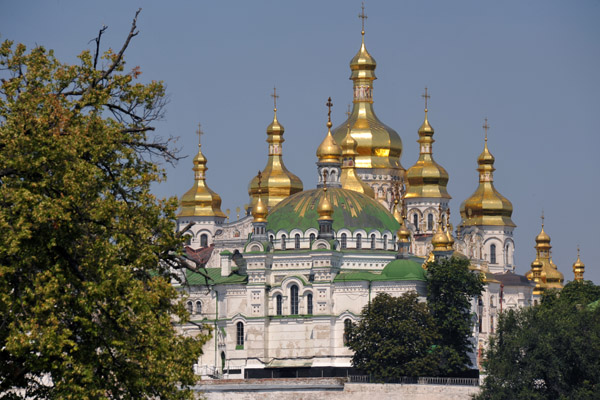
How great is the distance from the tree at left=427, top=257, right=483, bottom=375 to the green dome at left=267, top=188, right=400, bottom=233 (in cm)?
401

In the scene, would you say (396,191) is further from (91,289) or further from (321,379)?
(91,289)

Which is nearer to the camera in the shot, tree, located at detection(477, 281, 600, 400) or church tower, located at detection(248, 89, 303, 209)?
tree, located at detection(477, 281, 600, 400)

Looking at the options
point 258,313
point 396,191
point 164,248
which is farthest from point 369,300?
point 164,248

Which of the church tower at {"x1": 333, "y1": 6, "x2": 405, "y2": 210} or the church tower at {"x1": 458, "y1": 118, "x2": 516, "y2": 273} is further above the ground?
the church tower at {"x1": 333, "y1": 6, "x2": 405, "y2": 210}

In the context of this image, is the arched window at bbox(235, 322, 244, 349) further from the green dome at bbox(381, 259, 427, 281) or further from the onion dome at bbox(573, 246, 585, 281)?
the onion dome at bbox(573, 246, 585, 281)

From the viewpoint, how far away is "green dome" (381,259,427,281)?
64.9m

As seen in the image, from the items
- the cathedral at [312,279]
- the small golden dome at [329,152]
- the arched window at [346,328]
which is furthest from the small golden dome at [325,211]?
the small golden dome at [329,152]

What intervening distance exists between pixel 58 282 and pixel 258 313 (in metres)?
43.1

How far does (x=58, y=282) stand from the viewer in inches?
910

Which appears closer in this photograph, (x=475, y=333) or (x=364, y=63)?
(x=475, y=333)

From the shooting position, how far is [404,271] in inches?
2569

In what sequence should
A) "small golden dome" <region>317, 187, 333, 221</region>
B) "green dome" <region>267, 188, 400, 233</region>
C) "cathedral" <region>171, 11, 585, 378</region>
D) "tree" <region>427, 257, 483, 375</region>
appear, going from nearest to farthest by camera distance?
1. "tree" <region>427, 257, 483, 375</region>
2. "cathedral" <region>171, 11, 585, 378</region>
3. "small golden dome" <region>317, 187, 333, 221</region>
4. "green dome" <region>267, 188, 400, 233</region>

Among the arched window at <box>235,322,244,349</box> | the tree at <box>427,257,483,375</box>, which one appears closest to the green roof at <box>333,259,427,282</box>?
the tree at <box>427,257,483,375</box>

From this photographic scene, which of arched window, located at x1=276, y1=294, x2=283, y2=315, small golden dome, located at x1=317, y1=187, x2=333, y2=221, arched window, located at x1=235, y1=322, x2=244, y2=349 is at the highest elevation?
small golden dome, located at x1=317, y1=187, x2=333, y2=221
